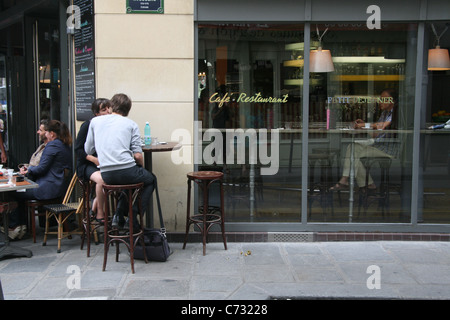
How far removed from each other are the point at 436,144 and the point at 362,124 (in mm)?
958

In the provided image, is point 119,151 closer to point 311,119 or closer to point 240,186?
point 240,186

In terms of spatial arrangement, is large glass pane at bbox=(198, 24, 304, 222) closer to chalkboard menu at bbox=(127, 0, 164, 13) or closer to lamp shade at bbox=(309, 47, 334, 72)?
lamp shade at bbox=(309, 47, 334, 72)

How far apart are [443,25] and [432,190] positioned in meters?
2.09

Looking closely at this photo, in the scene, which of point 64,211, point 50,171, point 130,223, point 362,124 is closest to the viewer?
point 130,223

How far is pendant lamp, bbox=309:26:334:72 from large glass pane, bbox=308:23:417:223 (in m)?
0.01

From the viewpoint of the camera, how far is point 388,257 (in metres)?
5.38

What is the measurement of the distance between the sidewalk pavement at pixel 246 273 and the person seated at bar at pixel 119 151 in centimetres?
66

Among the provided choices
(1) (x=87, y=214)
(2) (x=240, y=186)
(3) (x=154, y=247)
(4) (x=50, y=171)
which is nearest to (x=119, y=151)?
(1) (x=87, y=214)

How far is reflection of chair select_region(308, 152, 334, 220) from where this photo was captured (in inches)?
244

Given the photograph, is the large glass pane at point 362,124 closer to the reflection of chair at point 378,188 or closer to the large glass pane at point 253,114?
the reflection of chair at point 378,188

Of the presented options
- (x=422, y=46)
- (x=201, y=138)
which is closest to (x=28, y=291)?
(x=201, y=138)

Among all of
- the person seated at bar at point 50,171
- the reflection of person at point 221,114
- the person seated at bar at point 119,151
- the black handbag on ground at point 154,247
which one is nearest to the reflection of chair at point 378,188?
the reflection of person at point 221,114

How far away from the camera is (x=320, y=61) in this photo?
6086mm
